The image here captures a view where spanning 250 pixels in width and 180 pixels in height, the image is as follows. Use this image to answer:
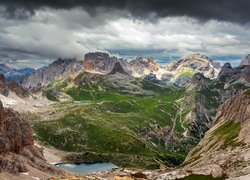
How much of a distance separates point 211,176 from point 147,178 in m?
25.2

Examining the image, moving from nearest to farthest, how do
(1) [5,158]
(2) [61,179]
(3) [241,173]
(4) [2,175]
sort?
(2) [61,179], (3) [241,173], (4) [2,175], (1) [5,158]

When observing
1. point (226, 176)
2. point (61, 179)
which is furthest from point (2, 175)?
point (226, 176)

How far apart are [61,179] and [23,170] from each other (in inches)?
2418

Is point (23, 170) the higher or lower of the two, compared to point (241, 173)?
lower

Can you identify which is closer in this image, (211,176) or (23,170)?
(211,176)

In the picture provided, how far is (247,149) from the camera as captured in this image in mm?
189750

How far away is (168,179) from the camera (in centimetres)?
16025

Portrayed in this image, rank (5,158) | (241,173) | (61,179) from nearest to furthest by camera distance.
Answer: (61,179)
(241,173)
(5,158)

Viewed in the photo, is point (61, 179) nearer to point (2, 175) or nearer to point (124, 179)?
point (124, 179)

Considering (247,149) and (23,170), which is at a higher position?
(247,149)

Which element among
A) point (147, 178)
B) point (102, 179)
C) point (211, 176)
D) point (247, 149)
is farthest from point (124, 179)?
point (247, 149)

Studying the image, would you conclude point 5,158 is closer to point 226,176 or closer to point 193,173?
point 193,173

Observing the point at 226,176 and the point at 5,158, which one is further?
the point at 5,158

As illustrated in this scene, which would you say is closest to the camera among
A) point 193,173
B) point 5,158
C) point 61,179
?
point 61,179
